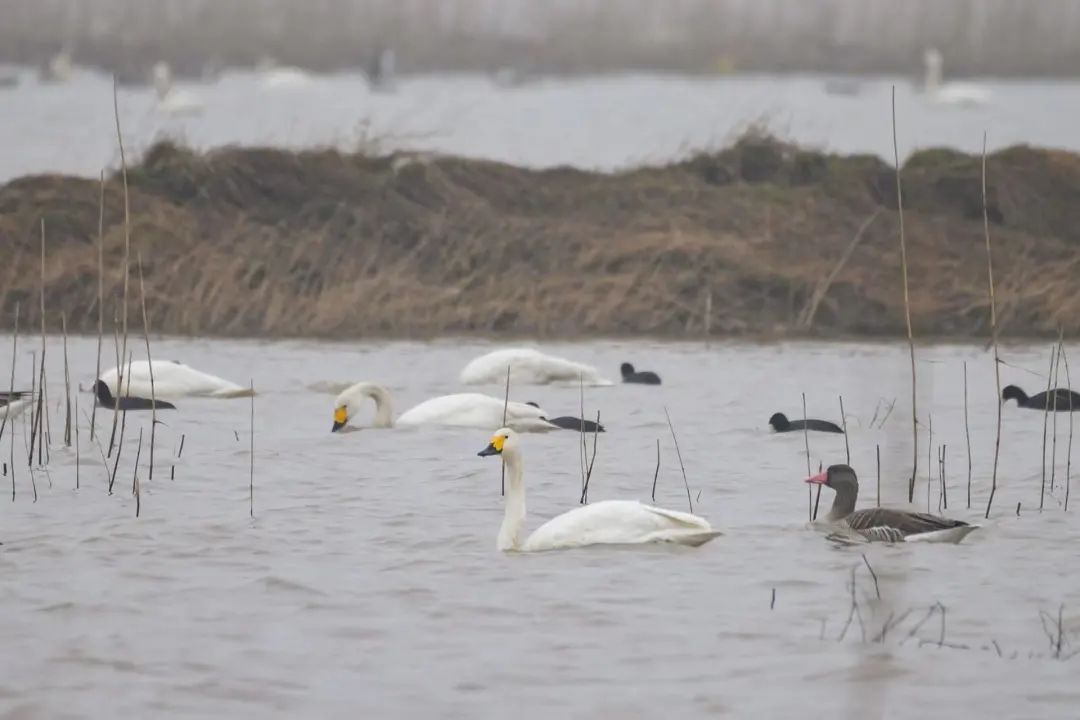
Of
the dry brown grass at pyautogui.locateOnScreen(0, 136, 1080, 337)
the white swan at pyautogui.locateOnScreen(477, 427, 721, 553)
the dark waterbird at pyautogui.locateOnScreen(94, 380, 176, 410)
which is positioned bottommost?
the white swan at pyautogui.locateOnScreen(477, 427, 721, 553)

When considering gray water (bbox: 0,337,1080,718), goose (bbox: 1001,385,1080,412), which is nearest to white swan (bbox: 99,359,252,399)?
gray water (bbox: 0,337,1080,718)

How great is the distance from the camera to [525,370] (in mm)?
16234

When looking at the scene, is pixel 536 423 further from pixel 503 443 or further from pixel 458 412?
pixel 503 443

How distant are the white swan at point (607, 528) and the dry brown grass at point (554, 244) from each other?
38.0 feet

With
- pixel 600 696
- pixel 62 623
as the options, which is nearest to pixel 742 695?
pixel 600 696

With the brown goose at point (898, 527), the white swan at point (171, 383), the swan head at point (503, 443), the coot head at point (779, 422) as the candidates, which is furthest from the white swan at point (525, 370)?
the brown goose at point (898, 527)

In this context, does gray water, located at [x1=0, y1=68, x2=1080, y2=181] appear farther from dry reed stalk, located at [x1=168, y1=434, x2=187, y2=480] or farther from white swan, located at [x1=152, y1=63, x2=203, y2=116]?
dry reed stalk, located at [x1=168, y1=434, x2=187, y2=480]

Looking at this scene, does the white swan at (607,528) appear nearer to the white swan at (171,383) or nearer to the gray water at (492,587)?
the gray water at (492,587)

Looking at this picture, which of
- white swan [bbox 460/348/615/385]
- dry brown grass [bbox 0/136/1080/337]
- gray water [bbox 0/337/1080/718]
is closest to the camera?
gray water [bbox 0/337/1080/718]

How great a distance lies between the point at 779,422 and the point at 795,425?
11 centimetres

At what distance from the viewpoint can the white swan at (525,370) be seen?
16.0 metres

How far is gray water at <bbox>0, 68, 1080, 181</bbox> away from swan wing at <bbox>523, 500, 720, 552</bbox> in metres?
16.0

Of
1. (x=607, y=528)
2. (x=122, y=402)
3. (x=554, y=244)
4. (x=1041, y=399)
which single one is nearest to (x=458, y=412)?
(x=122, y=402)

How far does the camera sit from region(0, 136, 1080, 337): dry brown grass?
21109mm
